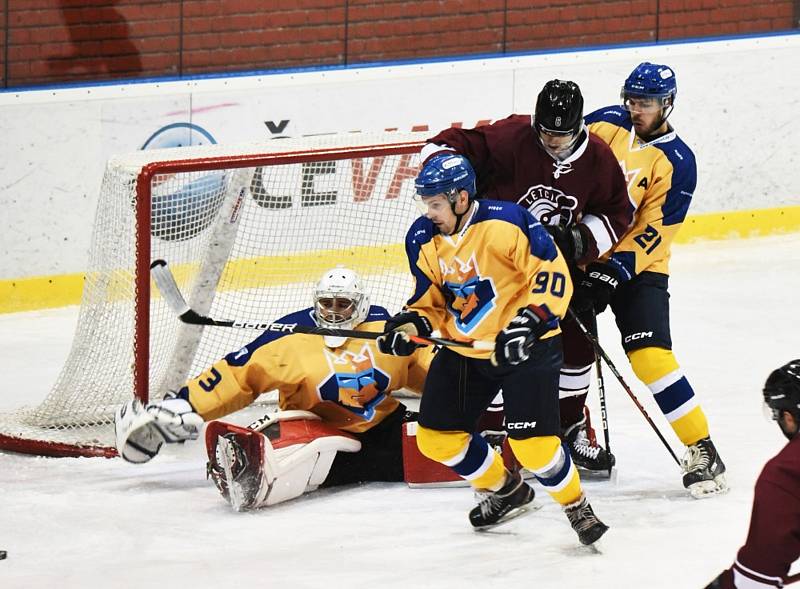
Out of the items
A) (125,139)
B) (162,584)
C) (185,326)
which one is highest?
(125,139)

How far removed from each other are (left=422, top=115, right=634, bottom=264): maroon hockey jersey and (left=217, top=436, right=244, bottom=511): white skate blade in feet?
3.10

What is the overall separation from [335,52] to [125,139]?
114 cm

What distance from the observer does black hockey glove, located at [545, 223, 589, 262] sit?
4043 mm

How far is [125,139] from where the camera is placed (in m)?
6.27

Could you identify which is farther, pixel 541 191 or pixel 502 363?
pixel 541 191

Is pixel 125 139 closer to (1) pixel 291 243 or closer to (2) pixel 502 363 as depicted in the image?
(1) pixel 291 243

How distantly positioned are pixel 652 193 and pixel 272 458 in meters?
1.27

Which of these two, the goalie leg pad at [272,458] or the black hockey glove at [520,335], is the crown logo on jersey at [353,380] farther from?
the black hockey glove at [520,335]

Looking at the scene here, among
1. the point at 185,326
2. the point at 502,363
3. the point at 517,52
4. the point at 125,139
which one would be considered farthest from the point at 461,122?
the point at 502,363

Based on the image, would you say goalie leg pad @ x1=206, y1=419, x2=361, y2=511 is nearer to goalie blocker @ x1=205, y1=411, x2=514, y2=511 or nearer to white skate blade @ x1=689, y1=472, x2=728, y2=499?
goalie blocker @ x1=205, y1=411, x2=514, y2=511

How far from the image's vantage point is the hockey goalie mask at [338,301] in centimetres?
435

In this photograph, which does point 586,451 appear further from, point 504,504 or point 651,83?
point 651,83

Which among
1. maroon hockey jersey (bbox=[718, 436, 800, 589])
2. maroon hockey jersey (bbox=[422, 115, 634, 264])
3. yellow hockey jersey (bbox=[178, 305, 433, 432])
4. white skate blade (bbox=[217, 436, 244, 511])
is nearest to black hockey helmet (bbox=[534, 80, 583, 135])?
maroon hockey jersey (bbox=[422, 115, 634, 264])

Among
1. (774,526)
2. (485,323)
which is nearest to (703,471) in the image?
(485,323)
